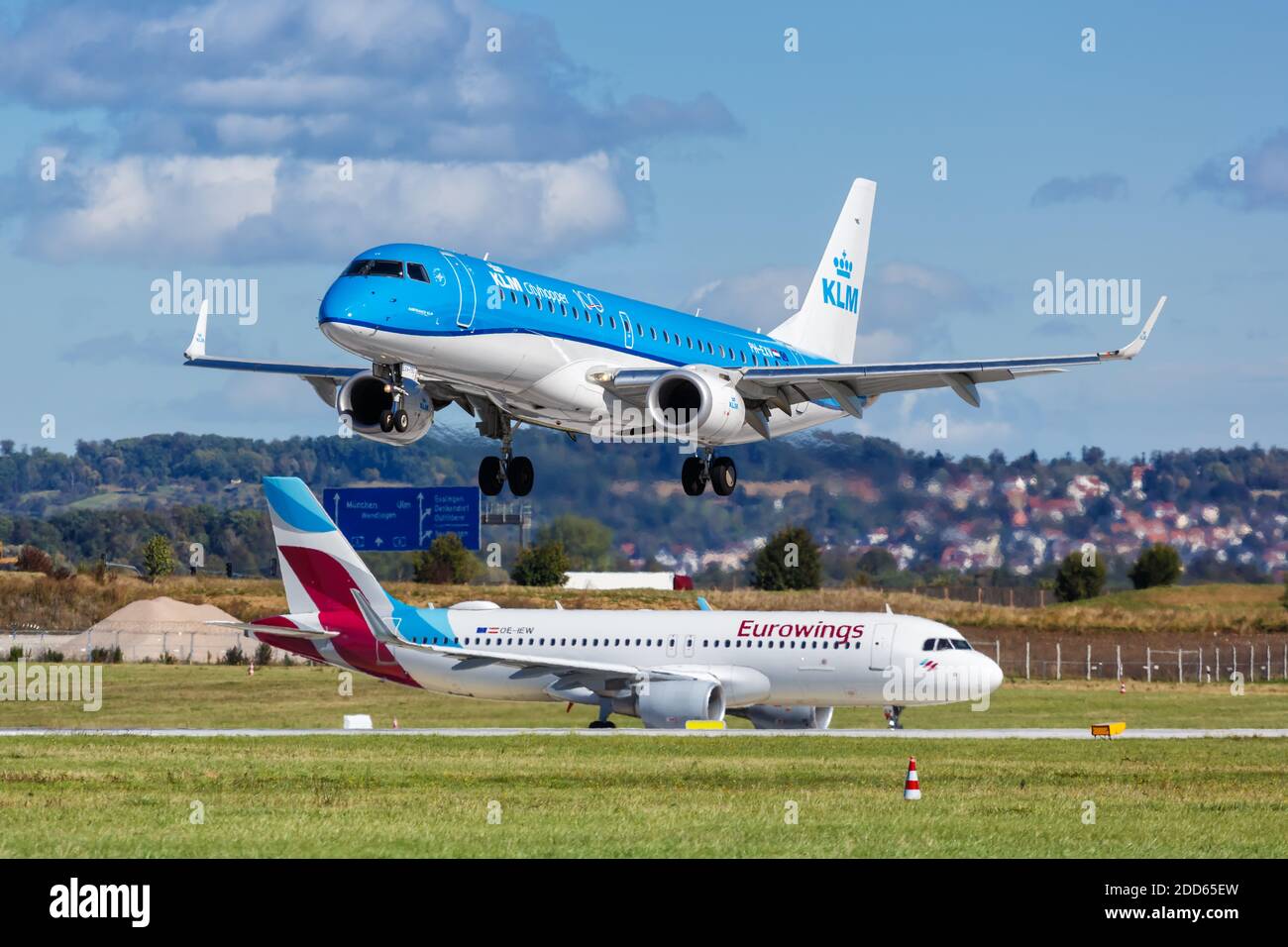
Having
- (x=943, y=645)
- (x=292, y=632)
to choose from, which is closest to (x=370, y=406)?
(x=943, y=645)

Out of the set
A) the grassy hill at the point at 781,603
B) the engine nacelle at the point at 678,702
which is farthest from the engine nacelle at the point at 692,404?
the grassy hill at the point at 781,603

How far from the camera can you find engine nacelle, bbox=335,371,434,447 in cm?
4022

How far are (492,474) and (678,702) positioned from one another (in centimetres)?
1413

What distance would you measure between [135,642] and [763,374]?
50541 millimetres

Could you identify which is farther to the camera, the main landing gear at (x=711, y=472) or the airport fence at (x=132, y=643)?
the airport fence at (x=132, y=643)

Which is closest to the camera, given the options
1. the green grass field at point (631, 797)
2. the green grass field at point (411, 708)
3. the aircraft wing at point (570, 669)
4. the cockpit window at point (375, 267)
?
the green grass field at point (631, 797)

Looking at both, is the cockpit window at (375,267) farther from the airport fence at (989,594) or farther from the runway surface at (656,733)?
the airport fence at (989,594)

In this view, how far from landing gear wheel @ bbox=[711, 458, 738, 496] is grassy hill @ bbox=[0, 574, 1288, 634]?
146 feet

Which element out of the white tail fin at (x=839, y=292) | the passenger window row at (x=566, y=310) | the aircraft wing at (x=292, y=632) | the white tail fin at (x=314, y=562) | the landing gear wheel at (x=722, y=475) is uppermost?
the white tail fin at (x=839, y=292)

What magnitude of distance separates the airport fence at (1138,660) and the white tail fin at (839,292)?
2525 cm

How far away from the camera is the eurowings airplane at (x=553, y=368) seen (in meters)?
37.4
